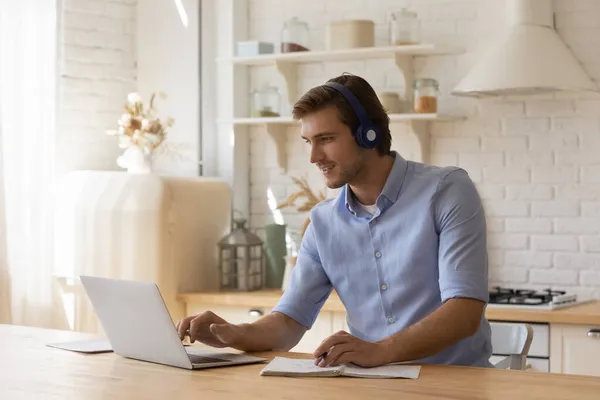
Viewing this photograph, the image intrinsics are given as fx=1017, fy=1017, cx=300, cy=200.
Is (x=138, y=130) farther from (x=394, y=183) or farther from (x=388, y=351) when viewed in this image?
(x=388, y=351)

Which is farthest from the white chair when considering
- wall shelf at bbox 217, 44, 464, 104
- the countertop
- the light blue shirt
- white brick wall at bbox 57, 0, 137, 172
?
white brick wall at bbox 57, 0, 137, 172

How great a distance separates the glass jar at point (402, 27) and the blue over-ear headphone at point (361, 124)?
1900 millimetres

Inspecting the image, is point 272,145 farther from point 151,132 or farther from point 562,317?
point 562,317

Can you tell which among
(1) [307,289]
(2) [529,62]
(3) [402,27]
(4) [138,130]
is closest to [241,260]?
(4) [138,130]

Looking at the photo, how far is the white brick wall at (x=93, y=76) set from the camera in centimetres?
492

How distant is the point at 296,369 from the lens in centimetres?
234

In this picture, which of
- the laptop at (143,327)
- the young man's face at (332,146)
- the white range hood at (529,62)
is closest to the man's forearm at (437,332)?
the laptop at (143,327)

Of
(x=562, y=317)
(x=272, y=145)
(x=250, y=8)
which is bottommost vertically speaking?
(x=562, y=317)

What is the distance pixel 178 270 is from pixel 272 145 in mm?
865

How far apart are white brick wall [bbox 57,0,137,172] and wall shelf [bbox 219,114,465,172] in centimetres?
60

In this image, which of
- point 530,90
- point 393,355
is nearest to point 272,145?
point 530,90

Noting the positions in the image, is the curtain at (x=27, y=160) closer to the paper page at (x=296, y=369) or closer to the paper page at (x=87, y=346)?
the paper page at (x=87, y=346)

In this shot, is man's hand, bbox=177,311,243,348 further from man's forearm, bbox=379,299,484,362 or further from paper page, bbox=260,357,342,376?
man's forearm, bbox=379,299,484,362

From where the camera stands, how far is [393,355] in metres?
2.41
